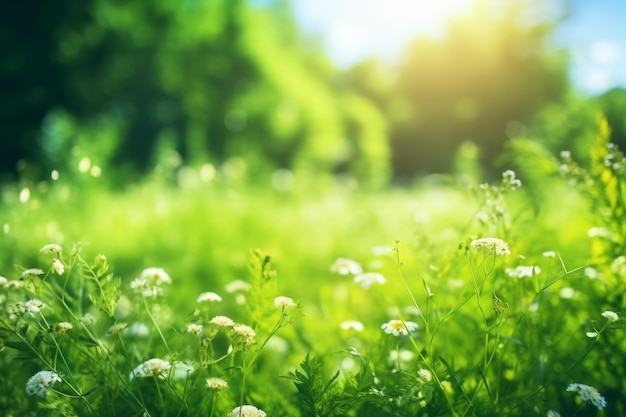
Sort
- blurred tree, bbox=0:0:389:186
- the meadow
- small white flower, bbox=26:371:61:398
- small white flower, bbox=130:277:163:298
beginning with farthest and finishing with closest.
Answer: blurred tree, bbox=0:0:389:186 < small white flower, bbox=130:277:163:298 < the meadow < small white flower, bbox=26:371:61:398

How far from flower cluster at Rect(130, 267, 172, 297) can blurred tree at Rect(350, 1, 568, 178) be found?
19.1 metres

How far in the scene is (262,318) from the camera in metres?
1.68

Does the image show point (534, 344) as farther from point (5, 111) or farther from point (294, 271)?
point (5, 111)

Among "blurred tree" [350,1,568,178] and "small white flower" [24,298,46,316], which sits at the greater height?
"blurred tree" [350,1,568,178]

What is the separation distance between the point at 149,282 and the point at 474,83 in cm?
2259

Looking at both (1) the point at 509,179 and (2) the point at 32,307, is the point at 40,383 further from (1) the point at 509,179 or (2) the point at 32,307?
(1) the point at 509,179

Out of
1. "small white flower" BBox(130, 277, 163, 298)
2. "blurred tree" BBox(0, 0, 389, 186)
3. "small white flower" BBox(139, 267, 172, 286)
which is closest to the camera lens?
"small white flower" BBox(130, 277, 163, 298)

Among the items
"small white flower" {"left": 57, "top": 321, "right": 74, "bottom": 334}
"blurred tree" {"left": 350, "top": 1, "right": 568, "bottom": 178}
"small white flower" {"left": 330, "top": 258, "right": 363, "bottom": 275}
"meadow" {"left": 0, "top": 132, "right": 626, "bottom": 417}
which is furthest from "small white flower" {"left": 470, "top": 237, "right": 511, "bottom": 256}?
"blurred tree" {"left": 350, "top": 1, "right": 568, "bottom": 178}

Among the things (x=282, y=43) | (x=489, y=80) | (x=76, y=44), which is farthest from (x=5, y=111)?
(x=489, y=80)

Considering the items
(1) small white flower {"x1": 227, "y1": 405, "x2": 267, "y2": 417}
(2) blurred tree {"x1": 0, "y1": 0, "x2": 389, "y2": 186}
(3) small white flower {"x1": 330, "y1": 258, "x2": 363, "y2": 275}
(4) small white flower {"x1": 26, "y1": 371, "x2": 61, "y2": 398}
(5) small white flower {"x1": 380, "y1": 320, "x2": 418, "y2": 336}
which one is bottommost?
(4) small white flower {"x1": 26, "y1": 371, "x2": 61, "y2": 398}

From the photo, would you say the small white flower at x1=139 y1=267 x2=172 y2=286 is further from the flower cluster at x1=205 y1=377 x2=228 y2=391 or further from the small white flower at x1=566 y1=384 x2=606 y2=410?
the small white flower at x1=566 y1=384 x2=606 y2=410

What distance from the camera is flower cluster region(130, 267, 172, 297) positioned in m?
1.67

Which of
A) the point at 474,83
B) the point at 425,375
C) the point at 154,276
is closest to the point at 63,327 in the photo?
the point at 154,276

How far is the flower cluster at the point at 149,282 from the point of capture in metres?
1.67
